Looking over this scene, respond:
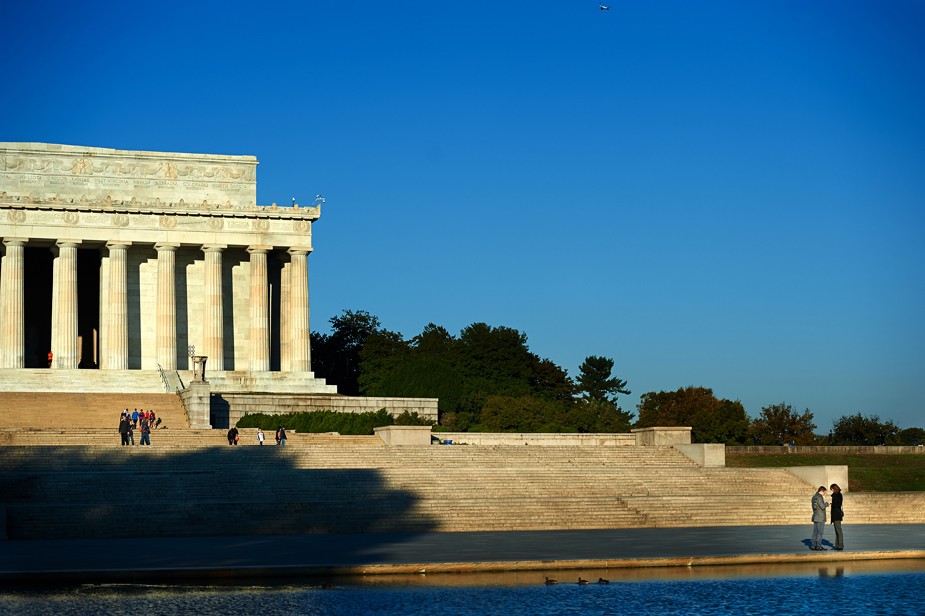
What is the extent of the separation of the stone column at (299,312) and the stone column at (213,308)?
440 cm

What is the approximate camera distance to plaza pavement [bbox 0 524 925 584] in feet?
67.2

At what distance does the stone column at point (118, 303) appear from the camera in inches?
2562

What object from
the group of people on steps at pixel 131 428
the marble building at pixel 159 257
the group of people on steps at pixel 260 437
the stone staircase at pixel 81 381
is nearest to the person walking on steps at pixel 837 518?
the group of people on steps at pixel 260 437

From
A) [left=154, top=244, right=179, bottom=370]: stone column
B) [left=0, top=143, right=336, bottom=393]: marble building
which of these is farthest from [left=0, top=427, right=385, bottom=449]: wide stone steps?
[left=154, top=244, right=179, bottom=370]: stone column

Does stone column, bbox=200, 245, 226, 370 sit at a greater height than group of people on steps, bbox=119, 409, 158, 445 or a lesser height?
greater

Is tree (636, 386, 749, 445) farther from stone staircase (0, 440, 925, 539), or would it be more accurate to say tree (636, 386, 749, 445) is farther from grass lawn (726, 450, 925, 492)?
stone staircase (0, 440, 925, 539)

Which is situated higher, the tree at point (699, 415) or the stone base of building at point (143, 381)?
the stone base of building at point (143, 381)

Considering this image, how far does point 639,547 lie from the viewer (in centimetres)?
2477

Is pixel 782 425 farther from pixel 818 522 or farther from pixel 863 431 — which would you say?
pixel 818 522

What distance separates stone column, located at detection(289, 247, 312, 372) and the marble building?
0.06 metres

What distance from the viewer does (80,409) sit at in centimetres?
5503

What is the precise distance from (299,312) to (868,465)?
34.9 metres

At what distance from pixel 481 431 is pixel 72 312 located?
2620 cm

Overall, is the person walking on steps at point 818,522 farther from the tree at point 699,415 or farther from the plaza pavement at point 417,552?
the tree at point 699,415
